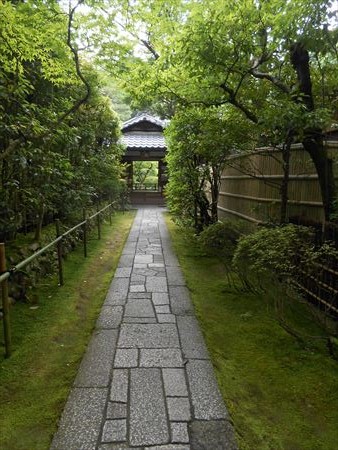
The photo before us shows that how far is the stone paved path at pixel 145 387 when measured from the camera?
2.32 meters

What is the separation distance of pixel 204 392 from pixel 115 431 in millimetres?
824

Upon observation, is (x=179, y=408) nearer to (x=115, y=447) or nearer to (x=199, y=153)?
(x=115, y=447)

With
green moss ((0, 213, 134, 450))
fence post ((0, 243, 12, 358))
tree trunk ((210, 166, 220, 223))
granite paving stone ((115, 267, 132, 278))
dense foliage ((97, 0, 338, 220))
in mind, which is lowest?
green moss ((0, 213, 134, 450))

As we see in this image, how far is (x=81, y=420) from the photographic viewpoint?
8.16 feet

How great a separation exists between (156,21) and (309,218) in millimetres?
6880

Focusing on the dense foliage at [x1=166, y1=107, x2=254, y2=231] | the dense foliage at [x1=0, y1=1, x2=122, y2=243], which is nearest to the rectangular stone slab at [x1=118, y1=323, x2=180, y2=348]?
the dense foliage at [x1=0, y1=1, x2=122, y2=243]

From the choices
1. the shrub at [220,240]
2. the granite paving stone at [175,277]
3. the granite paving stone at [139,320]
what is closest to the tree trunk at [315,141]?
the shrub at [220,240]

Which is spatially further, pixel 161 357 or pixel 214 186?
pixel 214 186

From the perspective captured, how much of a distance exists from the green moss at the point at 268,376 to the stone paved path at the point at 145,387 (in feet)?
0.59

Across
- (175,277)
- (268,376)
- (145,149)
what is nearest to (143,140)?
(145,149)

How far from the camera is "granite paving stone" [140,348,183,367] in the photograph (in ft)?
10.7

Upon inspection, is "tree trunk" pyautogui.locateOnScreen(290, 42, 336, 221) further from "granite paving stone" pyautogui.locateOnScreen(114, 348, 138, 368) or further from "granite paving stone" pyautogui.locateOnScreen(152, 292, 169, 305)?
"granite paving stone" pyautogui.locateOnScreen(114, 348, 138, 368)

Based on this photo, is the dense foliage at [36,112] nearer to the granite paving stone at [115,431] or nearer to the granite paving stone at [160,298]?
the granite paving stone at [160,298]

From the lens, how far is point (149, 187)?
26.8 m
